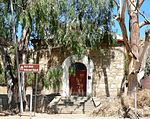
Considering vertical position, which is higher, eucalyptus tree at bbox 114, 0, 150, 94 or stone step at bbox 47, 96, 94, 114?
eucalyptus tree at bbox 114, 0, 150, 94

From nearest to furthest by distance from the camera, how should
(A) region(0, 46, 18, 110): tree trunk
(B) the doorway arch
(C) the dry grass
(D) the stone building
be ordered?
(C) the dry grass < (A) region(0, 46, 18, 110): tree trunk < (D) the stone building < (B) the doorway arch

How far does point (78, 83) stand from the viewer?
27.7 metres

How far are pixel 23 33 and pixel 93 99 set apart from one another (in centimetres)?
688

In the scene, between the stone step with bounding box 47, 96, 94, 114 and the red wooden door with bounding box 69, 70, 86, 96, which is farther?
the red wooden door with bounding box 69, 70, 86, 96

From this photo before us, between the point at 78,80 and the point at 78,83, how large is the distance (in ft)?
0.78

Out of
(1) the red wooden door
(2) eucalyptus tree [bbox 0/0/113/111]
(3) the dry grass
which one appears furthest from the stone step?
(2) eucalyptus tree [bbox 0/0/113/111]

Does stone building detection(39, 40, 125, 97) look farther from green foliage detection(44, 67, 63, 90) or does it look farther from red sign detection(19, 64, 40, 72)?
red sign detection(19, 64, 40, 72)

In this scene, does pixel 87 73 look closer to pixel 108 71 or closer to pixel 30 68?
pixel 108 71

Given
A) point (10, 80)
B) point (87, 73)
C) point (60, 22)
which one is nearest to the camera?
point (60, 22)

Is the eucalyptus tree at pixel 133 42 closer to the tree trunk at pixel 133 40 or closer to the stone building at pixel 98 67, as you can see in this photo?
the tree trunk at pixel 133 40

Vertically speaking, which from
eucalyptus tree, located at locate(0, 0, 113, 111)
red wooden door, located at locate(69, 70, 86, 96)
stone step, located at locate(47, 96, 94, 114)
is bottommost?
stone step, located at locate(47, 96, 94, 114)

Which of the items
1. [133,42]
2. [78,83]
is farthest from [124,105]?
[78,83]

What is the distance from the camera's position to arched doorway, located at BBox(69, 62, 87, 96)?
89.8 ft

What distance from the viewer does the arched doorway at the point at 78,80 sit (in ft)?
89.8
